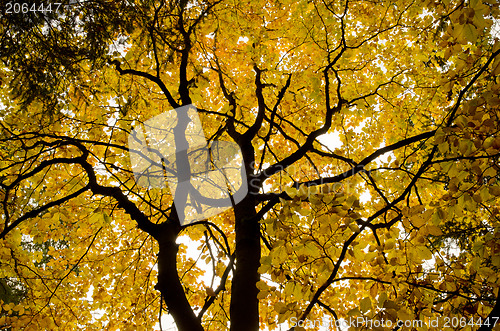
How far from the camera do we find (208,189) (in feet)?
17.5

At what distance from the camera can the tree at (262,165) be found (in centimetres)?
203

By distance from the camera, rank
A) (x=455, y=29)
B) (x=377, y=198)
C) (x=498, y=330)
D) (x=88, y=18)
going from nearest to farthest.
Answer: (x=498, y=330) < (x=455, y=29) < (x=88, y=18) < (x=377, y=198)

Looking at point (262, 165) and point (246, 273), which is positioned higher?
point (262, 165)

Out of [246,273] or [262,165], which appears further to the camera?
[262,165]

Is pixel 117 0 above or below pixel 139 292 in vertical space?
above

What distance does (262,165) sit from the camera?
425 cm

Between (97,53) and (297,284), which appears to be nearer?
(297,284)

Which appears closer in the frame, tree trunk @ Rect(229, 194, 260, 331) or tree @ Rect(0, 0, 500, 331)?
tree @ Rect(0, 0, 500, 331)

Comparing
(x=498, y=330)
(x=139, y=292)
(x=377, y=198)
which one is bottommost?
(x=498, y=330)

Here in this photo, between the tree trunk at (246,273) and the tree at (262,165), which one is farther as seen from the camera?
the tree trunk at (246,273)

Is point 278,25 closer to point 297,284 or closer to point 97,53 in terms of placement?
point 97,53

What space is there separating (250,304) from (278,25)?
4489mm

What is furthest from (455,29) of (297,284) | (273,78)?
(273,78)

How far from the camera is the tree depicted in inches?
80.0
